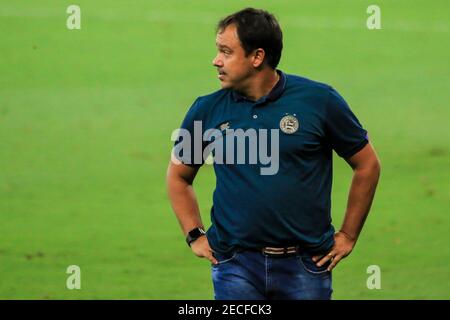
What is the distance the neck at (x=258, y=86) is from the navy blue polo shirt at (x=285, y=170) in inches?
1.4

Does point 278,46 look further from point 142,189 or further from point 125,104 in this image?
point 125,104

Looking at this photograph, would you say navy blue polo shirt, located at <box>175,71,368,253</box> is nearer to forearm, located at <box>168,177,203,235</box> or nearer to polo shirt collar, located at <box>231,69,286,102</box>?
polo shirt collar, located at <box>231,69,286,102</box>

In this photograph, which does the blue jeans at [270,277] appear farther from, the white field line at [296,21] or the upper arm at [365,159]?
the white field line at [296,21]

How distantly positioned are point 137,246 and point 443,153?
11.9ft

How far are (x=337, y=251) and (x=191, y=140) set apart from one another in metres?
0.81

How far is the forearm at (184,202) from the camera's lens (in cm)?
606

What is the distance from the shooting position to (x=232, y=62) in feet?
19.0

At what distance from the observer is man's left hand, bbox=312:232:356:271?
577cm

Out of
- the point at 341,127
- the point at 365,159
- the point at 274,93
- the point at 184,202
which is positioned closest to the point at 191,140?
the point at 184,202

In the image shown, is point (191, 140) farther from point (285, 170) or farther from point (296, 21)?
point (296, 21)

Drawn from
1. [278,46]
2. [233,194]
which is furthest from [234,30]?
[233,194]

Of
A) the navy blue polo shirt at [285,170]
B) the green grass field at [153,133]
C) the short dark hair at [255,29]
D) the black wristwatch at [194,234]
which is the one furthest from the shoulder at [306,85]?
the green grass field at [153,133]

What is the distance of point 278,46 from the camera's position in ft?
19.3

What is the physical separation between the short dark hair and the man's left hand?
829 millimetres
